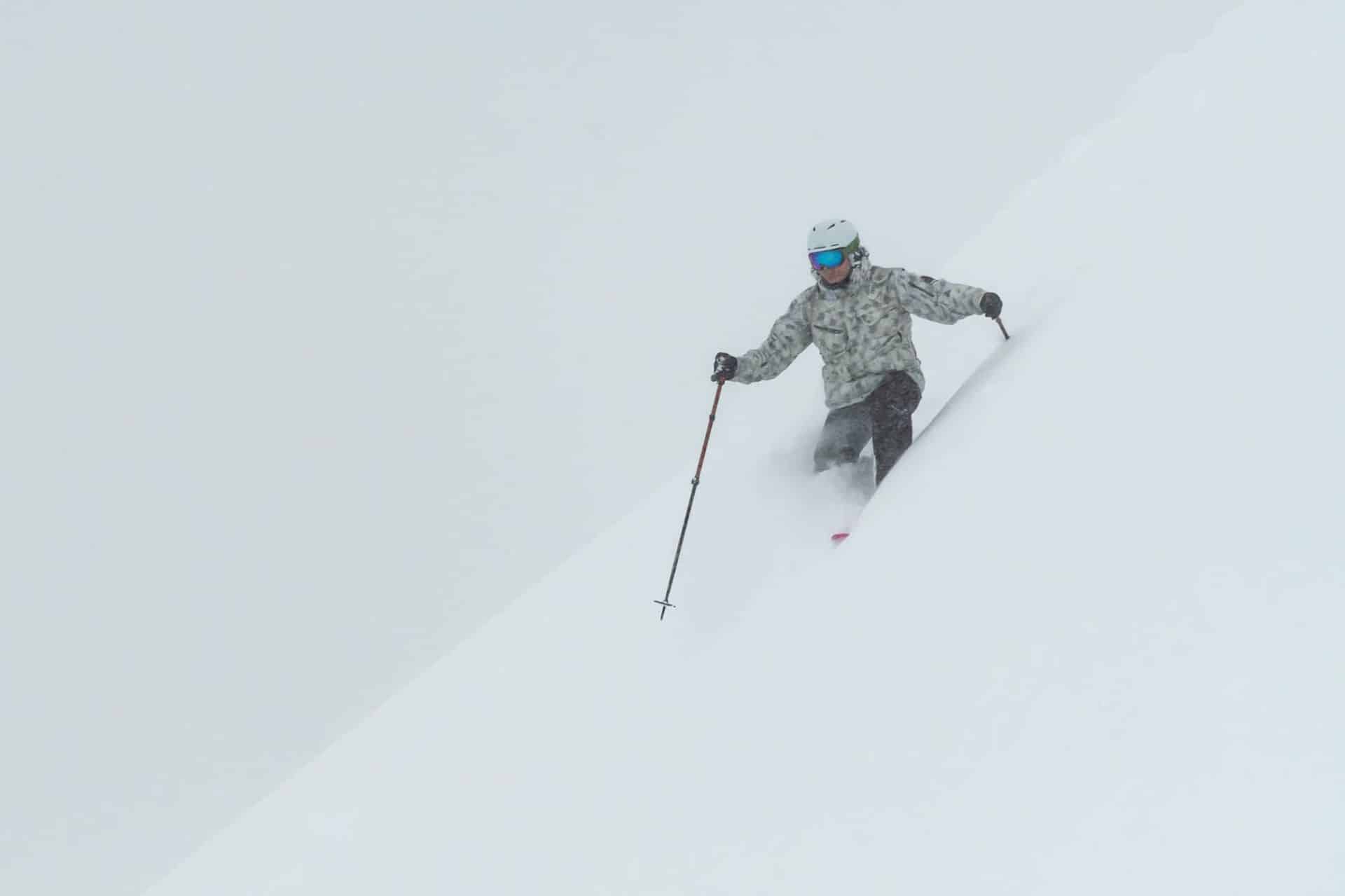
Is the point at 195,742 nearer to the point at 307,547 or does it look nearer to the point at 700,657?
the point at 307,547

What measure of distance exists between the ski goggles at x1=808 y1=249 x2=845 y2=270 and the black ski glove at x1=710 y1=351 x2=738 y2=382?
0.70 m

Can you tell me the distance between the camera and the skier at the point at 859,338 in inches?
275

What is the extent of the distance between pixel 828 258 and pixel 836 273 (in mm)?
135

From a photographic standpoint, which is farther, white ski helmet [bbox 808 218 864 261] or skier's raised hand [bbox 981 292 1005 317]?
white ski helmet [bbox 808 218 864 261]

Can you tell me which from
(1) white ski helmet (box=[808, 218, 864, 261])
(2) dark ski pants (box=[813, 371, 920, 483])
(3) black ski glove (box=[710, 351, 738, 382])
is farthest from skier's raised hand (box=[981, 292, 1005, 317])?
(3) black ski glove (box=[710, 351, 738, 382])

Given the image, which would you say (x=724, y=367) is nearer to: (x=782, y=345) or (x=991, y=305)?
(x=782, y=345)

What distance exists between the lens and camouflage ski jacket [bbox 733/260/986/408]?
7117mm

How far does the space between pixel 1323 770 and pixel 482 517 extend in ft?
555

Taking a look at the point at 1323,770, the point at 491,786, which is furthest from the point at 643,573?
the point at 1323,770

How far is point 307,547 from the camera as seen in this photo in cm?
17388

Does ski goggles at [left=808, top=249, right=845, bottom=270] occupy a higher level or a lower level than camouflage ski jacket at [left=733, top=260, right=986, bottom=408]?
higher

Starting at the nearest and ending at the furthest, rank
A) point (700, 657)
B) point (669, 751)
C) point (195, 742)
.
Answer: point (669, 751)
point (700, 657)
point (195, 742)

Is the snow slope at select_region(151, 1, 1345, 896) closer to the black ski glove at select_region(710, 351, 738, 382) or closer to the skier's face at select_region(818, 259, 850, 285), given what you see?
the black ski glove at select_region(710, 351, 738, 382)

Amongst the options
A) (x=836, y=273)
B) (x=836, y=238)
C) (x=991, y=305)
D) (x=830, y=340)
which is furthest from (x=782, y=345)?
(x=991, y=305)
